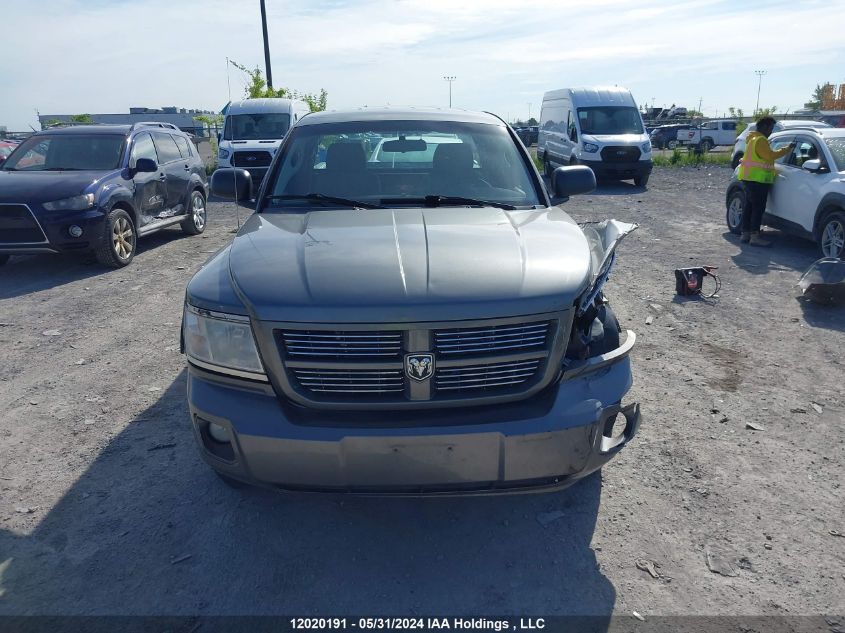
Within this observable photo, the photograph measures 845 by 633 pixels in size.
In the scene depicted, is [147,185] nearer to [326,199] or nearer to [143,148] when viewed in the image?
[143,148]

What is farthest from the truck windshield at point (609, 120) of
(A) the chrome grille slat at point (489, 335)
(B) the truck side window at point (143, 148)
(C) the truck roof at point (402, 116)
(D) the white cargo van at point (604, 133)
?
(A) the chrome grille slat at point (489, 335)

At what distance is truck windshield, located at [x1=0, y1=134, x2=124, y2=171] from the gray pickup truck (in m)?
7.32

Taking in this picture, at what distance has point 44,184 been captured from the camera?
8250 millimetres

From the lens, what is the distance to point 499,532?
3.11 metres

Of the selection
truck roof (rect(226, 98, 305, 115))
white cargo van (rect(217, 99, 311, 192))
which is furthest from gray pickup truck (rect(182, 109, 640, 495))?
truck roof (rect(226, 98, 305, 115))

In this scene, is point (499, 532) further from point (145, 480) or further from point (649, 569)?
point (145, 480)

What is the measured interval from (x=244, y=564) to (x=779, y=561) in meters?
2.32

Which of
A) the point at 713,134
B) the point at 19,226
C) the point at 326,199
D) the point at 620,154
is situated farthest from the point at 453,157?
the point at 713,134

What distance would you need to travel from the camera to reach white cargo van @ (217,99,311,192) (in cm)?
1666

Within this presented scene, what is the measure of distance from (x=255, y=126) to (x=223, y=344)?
52.4 ft

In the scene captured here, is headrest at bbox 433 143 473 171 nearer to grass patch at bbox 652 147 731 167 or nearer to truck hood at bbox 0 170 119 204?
truck hood at bbox 0 170 119 204

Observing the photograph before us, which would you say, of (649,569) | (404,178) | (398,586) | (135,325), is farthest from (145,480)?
(135,325)

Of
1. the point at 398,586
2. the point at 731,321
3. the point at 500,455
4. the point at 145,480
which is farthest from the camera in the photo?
the point at 731,321

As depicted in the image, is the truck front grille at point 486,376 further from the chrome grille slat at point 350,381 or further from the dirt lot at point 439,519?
the dirt lot at point 439,519
